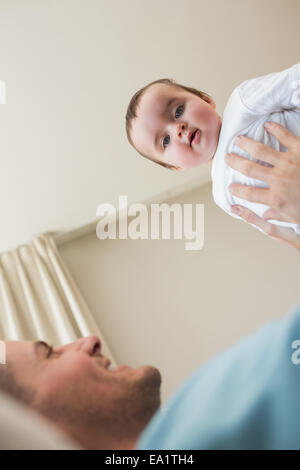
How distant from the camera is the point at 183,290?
0.92 m

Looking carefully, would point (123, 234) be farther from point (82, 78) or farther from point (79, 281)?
point (82, 78)

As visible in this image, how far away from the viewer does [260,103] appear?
72 cm

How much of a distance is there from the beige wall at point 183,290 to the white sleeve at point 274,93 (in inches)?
10.6

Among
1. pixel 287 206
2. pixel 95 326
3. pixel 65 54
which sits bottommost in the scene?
pixel 95 326

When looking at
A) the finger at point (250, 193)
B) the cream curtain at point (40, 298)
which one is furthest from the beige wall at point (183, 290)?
the finger at point (250, 193)

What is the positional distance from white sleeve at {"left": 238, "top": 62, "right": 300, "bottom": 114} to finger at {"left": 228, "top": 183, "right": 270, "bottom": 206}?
0.13 metres

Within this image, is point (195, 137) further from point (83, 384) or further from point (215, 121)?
point (83, 384)

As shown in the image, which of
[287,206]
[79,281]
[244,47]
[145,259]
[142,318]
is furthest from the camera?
[244,47]

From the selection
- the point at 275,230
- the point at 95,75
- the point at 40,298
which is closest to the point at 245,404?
the point at 275,230

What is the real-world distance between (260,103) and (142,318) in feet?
1.65

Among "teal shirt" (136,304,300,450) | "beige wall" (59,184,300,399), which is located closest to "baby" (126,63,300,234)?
"beige wall" (59,184,300,399)

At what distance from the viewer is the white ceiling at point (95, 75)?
1.07 metres

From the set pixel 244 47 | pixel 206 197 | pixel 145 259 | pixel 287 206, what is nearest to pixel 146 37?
pixel 244 47
